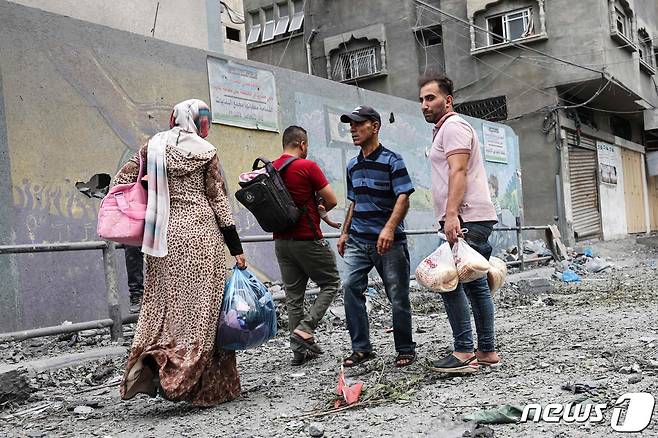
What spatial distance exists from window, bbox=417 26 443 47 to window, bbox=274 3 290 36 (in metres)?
4.61

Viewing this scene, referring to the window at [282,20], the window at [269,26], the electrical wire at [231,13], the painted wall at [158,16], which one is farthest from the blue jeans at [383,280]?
the window at [269,26]

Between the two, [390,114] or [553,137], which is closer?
[390,114]

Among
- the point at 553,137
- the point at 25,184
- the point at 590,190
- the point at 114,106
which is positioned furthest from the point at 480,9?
the point at 25,184

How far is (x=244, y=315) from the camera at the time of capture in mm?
3930

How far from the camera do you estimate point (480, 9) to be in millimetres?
19281

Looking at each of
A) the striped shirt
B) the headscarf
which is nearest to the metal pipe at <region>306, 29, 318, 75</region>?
the striped shirt

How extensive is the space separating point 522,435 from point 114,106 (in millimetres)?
6316

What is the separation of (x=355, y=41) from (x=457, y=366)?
59.1ft

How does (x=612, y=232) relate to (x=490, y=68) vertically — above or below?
below

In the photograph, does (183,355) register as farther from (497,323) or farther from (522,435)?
(497,323)

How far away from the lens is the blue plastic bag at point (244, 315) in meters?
3.89

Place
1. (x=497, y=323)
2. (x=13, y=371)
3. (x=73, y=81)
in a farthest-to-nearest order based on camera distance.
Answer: (x=73, y=81)
(x=497, y=323)
(x=13, y=371)

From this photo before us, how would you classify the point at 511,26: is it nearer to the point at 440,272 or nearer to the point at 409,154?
the point at 409,154

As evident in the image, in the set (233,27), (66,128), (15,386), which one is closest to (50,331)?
(15,386)
